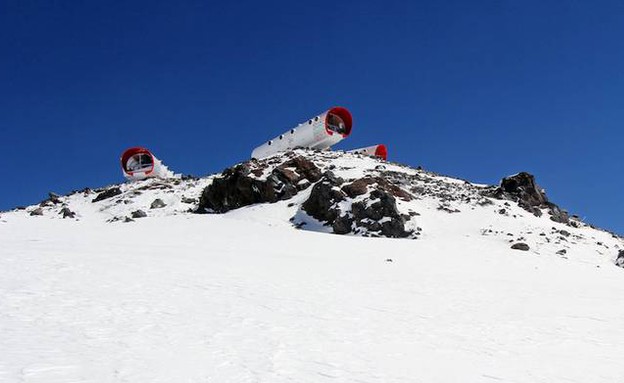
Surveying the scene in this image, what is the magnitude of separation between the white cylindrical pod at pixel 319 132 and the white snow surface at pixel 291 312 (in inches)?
1246

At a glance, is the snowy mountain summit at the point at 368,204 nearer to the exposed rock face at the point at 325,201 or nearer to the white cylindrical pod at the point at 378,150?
the exposed rock face at the point at 325,201

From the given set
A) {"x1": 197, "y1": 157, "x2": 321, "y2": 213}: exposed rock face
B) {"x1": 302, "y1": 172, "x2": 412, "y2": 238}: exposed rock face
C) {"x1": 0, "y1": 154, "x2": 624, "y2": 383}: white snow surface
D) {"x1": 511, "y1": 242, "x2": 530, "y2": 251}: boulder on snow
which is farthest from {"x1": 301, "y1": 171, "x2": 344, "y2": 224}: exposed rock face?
{"x1": 511, "y1": 242, "x2": 530, "y2": 251}: boulder on snow

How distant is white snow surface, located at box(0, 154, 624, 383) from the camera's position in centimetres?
664

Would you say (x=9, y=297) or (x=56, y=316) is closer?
(x=56, y=316)

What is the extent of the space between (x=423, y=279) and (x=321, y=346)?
9.46 m

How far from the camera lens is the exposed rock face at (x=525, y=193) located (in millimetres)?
37438

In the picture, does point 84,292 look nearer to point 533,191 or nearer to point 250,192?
point 250,192

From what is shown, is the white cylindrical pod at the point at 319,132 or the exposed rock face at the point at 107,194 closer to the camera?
the exposed rock face at the point at 107,194

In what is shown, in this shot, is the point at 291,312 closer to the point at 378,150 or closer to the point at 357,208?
the point at 357,208

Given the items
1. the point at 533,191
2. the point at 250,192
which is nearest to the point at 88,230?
the point at 250,192

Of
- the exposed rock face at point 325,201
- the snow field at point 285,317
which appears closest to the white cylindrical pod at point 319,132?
the exposed rock face at point 325,201

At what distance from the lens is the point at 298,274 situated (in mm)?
15430

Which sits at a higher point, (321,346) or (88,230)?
(88,230)

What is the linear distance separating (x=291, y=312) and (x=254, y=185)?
27529mm
